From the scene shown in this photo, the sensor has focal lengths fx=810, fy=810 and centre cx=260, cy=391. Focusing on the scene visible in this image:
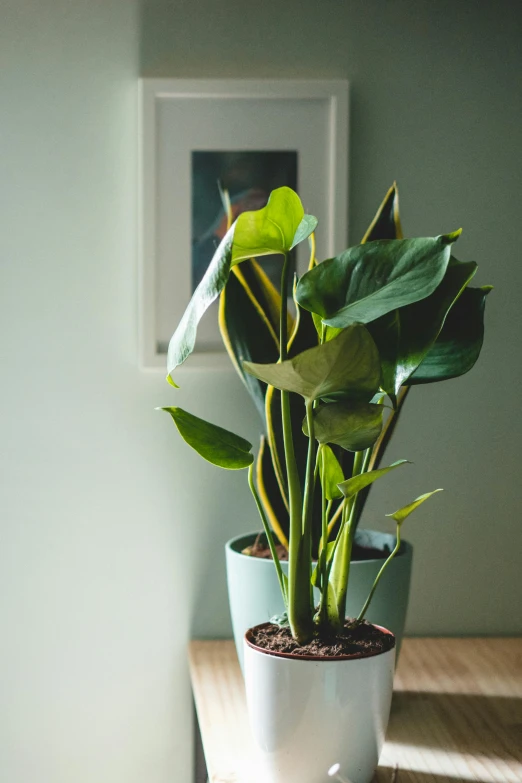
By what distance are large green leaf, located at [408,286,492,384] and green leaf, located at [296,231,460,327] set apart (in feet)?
0.36

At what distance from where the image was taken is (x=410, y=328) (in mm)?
612

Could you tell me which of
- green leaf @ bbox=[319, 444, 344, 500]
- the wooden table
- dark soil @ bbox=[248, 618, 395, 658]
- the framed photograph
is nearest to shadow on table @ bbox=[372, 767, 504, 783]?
the wooden table

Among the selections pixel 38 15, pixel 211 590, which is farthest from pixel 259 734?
pixel 38 15

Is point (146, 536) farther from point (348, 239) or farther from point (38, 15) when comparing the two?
point (38, 15)

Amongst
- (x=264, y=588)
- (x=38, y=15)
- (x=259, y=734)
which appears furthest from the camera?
(x=38, y=15)

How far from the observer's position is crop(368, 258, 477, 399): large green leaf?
1.97 ft

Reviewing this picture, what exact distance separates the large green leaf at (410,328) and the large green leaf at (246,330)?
0.84 feet

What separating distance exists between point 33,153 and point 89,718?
692mm

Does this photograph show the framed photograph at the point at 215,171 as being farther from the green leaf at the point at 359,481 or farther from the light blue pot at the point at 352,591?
the green leaf at the point at 359,481

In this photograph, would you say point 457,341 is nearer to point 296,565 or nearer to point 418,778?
point 296,565

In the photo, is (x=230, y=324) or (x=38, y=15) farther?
(x=38, y=15)

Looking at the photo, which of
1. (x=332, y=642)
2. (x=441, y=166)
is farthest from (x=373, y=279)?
(x=441, y=166)

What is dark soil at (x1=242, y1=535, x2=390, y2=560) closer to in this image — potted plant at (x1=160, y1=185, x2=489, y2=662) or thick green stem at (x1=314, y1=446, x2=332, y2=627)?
potted plant at (x1=160, y1=185, x2=489, y2=662)

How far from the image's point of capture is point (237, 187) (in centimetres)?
97
